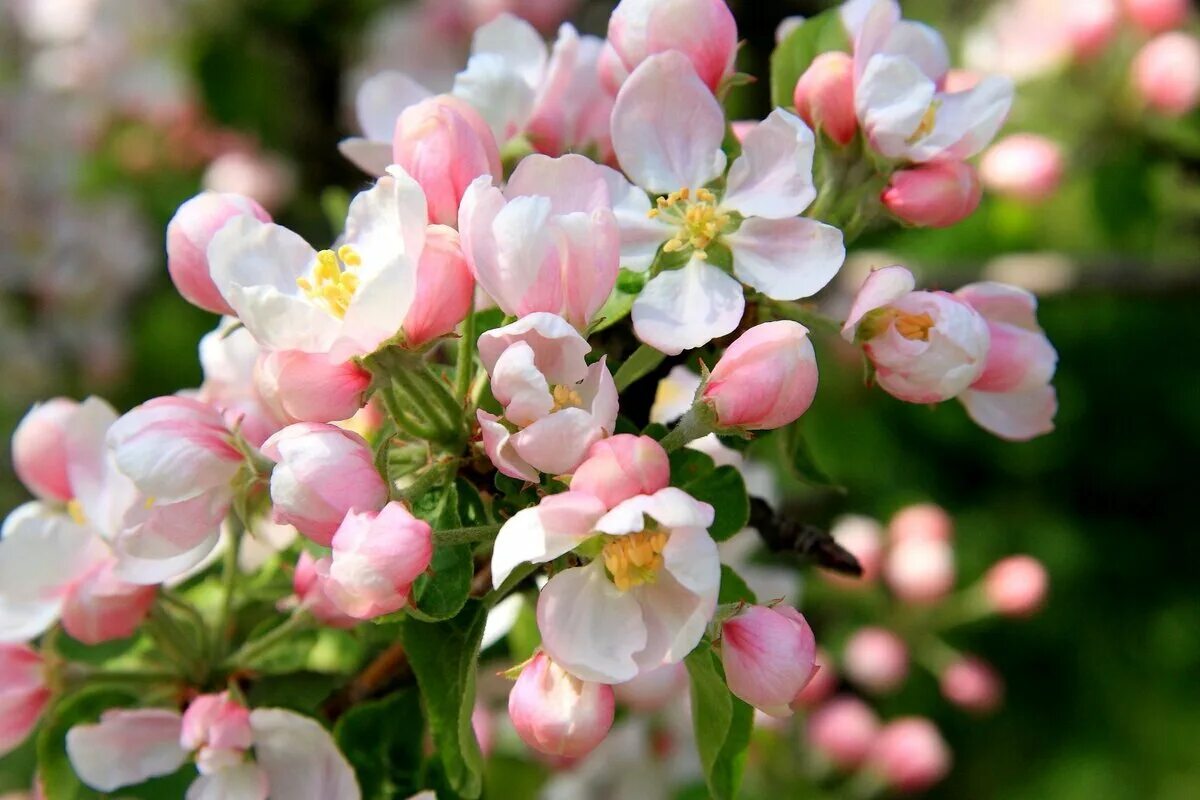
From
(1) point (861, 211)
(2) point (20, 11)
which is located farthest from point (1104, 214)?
(2) point (20, 11)

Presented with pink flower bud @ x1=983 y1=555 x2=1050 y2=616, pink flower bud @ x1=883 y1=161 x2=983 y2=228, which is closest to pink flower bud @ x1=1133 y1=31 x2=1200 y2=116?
pink flower bud @ x1=983 y1=555 x2=1050 y2=616

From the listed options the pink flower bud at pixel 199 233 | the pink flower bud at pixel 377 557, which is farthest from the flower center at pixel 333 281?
the pink flower bud at pixel 377 557

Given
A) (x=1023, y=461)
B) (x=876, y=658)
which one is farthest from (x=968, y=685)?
(x=1023, y=461)

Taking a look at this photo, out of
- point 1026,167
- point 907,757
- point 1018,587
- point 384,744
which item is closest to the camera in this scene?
point 384,744

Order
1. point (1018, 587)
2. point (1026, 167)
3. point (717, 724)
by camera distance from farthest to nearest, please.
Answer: point (1026, 167)
point (1018, 587)
point (717, 724)

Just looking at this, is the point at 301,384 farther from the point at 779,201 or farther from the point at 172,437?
the point at 779,201

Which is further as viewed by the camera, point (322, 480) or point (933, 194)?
point (933, 194)

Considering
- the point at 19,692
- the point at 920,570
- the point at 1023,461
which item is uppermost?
the point at 19,692

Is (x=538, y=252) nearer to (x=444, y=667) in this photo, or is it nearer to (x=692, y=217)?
(x=692, y=217)
